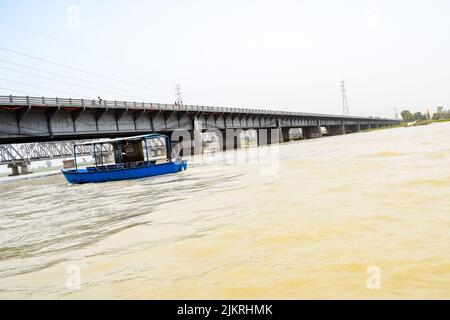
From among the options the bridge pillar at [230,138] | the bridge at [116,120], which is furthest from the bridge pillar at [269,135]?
the bridge pillar at [230,138]

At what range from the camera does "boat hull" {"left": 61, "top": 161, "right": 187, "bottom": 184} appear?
27.1 metres

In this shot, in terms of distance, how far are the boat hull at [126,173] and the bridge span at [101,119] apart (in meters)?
9.13

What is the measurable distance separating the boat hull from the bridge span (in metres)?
9.13

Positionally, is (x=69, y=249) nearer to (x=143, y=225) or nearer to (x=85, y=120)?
(x=143, y=225)

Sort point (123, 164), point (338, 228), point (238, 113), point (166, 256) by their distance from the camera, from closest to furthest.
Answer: point (166, 256), point (338, 228), point (123, 164), point (238, 113)

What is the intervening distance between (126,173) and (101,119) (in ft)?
55.6

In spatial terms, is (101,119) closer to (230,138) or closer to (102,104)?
(102,104)

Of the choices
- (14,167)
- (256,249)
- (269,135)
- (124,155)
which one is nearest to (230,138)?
(269,135)

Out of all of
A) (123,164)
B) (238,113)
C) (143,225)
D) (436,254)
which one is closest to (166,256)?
(143,225)

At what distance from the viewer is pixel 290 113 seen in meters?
91.2

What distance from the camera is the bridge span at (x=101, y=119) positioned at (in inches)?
1287

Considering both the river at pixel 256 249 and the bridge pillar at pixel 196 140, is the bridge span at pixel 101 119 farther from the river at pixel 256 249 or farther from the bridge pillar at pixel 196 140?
the river at pixel 256 249
